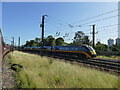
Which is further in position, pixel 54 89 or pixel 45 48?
pixel 45 48

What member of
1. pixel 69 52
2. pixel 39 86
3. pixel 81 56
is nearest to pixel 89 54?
pixel 81 56

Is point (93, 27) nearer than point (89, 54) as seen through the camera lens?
No

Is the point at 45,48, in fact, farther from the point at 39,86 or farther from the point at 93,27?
the point at 39,86

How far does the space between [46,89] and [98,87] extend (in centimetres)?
212

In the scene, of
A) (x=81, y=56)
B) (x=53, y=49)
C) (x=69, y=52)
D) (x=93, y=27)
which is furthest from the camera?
(x=53, y=49)

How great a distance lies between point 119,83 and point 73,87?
2102 millimetres

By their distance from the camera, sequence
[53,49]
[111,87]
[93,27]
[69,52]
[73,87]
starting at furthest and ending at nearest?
[53,49]
[93,27]
[69,52]
[73,87]
[111,87]

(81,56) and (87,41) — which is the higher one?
(87,41)

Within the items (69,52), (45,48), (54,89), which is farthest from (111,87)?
(45,48)

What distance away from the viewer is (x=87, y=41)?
4409 cm

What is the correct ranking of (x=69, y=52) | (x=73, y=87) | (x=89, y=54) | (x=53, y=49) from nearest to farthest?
(x=73, y=87), (x=89, y=54), (x=69, y=52), (x=53, y=49)

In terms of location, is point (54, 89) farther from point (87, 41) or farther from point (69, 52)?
point (87, 41)

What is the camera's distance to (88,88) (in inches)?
157

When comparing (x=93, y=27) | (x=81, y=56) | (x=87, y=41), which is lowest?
(x=81, y=56)
